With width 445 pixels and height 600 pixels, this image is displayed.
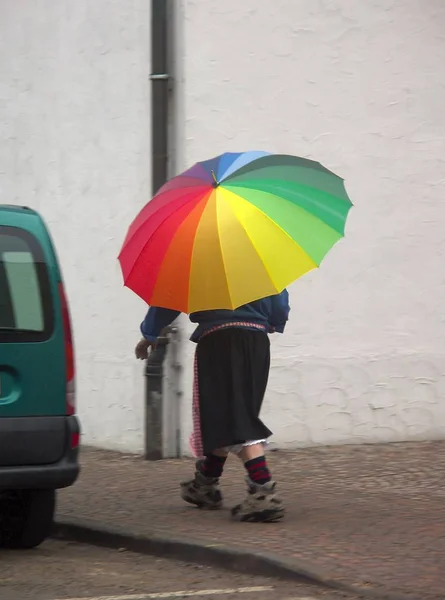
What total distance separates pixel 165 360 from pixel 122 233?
3.79 ft

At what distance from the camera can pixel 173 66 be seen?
32.0 ft

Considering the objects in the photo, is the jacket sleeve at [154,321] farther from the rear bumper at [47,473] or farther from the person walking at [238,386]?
the rear bumper at [47,473]

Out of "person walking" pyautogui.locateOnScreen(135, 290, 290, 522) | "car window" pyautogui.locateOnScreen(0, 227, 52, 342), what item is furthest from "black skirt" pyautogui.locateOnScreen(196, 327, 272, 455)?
"car window" pyautogui.locateOnScreen(0, 227, 52, 342)

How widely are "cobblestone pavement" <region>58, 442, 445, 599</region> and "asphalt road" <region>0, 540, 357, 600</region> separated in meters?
0.20

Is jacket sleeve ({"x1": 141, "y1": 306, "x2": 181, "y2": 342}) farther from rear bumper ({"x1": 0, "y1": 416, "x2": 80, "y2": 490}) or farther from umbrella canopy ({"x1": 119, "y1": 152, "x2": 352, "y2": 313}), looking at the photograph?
rear bumper ({"x1": 0, "y1": 416, "x2": 80, "y2": 490})

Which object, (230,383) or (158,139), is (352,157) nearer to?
(158,139)

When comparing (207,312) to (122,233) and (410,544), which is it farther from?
(122,233)

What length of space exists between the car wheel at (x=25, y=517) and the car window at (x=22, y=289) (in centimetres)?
93

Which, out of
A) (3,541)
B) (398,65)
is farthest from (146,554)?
(398,65)

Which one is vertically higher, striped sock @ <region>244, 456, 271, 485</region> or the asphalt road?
striped sock @ <region>244, 456, 271, 485</region>

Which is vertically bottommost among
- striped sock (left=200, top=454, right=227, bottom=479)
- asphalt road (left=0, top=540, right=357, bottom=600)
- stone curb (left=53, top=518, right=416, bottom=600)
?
asphalt road (left=0, top=540, right=357, bottom=600)

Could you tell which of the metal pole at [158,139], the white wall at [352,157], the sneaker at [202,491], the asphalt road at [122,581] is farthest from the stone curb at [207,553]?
the white wall at [352,157]

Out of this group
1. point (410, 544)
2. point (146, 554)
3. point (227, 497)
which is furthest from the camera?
point (227, 497)

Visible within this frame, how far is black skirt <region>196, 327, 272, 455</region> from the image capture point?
7.07 metres
